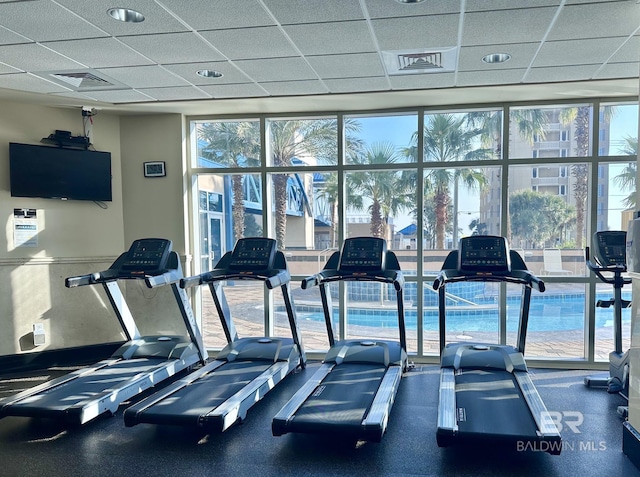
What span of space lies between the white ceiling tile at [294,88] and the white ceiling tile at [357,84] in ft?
0.35

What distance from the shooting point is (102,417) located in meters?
3.94

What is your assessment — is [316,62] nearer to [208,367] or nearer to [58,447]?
[208,367]

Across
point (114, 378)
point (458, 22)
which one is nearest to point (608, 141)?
point (458, 22)

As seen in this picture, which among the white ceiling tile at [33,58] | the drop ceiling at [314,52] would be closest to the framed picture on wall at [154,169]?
the drop ceiling at [314,52]

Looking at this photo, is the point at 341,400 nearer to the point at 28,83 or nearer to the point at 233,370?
the point at 233,370

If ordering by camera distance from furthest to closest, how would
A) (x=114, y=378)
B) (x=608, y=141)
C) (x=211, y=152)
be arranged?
(x=211, y=152) < (x=608, y=141) < (x=114, y=378)

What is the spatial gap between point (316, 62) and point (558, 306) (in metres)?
3.95

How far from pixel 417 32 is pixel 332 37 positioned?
2.11 feet

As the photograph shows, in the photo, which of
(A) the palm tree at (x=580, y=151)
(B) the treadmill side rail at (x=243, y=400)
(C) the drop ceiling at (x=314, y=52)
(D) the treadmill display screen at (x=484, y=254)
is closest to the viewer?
(C) the drop ceiling at (x=314, y=52)

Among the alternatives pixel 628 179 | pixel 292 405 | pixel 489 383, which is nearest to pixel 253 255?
pixel 292 405

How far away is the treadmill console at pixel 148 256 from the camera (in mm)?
4968

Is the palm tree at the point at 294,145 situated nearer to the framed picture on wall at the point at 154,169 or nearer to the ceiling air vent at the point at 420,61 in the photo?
the framed picture on wall at the point at 154,169

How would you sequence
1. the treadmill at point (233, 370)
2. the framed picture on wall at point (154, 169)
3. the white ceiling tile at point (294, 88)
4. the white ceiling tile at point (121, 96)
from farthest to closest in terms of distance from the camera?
the framed picture on wall at point (154, 169) < the white ceiling tile at point (121, 96) < the white ceiling tile at point (294, 88) < the treadmill at point (233, 370)

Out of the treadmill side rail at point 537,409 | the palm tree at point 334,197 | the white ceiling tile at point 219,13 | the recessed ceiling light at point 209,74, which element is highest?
the white ceiling tile at point 219,13
